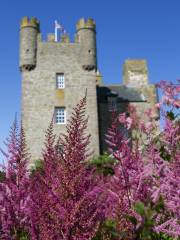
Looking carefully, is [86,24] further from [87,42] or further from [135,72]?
[135,72]

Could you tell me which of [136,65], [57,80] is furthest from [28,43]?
[136,65]

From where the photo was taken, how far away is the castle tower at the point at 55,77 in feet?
126

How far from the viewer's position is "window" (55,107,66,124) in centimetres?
3869

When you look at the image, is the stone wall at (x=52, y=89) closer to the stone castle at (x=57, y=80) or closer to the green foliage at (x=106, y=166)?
the stone castle at (x=57, y=80)

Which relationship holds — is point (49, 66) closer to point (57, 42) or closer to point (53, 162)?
point (57, 42)

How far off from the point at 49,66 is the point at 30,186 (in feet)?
123

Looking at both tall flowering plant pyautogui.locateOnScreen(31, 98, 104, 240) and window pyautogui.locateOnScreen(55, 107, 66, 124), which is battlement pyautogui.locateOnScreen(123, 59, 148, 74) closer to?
window pyautogui.locateOnScreen(55, 107, 66, 124)

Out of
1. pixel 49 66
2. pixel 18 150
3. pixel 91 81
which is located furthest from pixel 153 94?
pixel 18 150

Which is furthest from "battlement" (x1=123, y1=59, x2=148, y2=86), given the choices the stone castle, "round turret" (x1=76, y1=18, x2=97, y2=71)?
"round turret" (x1=76, y1=18, x2=97, y2=71)

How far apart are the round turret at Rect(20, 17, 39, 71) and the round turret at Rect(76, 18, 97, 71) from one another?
4.21 m

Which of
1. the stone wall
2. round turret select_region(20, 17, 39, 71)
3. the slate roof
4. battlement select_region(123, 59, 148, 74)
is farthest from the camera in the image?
battlement select_region(123, 59, 148, 74)

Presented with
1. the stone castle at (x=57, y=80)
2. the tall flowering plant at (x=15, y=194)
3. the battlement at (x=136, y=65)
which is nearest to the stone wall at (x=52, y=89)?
the stone castle at (x=57, y=80)

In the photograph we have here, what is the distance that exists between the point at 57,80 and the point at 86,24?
6174 millimetres

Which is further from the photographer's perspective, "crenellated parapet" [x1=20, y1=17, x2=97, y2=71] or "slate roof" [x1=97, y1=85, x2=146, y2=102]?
"slate roof" [x1=97, y1=85, x2=146, y2=102]
